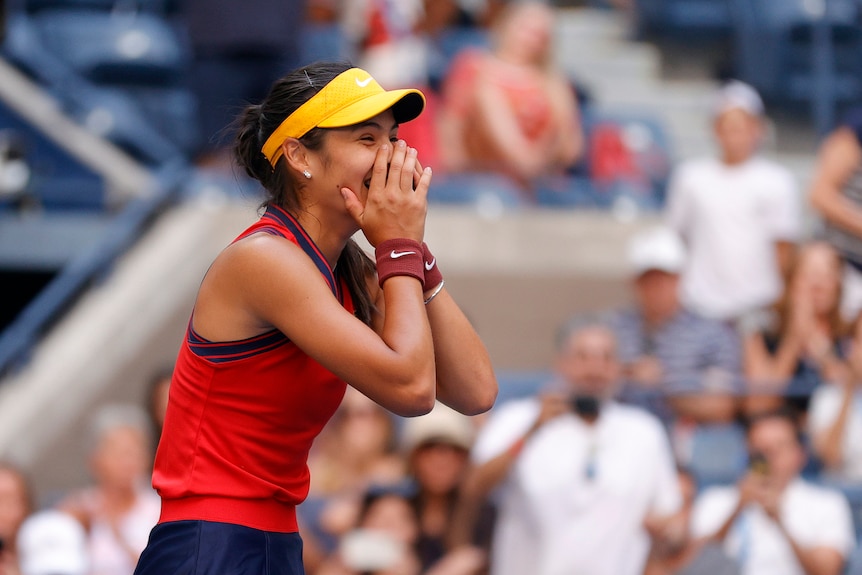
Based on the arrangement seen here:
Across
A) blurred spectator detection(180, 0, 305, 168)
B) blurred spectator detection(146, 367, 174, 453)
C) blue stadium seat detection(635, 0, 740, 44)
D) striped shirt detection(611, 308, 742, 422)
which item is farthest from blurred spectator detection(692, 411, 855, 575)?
blue stadium seat detection(635, 0, 740, 44)

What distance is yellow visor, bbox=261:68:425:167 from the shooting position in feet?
8.46

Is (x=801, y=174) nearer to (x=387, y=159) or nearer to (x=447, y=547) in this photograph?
(x=447, y=547)

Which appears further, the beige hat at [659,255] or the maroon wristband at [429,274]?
the beige hat at [659,255]

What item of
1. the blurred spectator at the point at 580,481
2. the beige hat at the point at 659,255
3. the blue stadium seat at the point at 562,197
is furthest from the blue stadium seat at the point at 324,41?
the blurred spectator at the point at 580,481

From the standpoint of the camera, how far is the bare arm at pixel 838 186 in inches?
240

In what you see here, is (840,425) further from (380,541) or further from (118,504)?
(118,504)

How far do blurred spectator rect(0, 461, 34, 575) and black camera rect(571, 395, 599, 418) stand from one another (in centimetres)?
200

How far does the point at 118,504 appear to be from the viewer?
17.5ft

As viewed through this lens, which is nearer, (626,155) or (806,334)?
(806,334)

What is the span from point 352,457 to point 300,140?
3.19 metres

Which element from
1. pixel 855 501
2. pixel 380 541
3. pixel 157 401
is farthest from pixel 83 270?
pixel 855 501

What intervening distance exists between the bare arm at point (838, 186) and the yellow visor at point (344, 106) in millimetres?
3876

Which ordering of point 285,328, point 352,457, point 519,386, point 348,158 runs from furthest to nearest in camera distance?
point 519,386, point 352,457, point 348,158, point 285,328

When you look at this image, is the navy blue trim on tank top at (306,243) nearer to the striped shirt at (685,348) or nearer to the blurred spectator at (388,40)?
the striped shirt at (685,348)
